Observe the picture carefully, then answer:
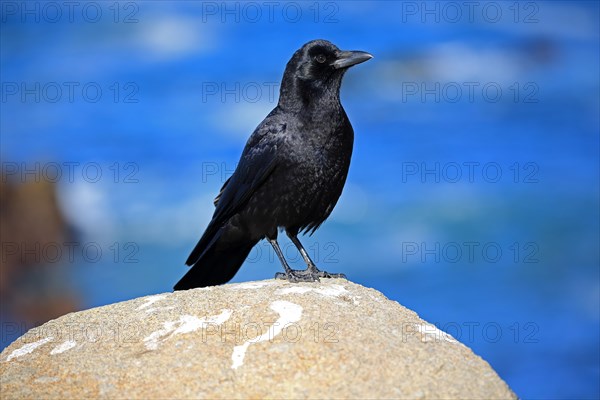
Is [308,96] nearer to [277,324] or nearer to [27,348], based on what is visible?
[277,324]

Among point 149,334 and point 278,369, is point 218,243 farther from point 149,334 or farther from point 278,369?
point 278,369

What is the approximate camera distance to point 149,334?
5.42 meters

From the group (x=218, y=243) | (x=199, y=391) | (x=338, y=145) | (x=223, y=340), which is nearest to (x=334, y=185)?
(x=338, y=145)

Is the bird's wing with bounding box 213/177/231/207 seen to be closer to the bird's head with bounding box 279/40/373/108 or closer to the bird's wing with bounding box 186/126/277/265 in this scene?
the bird's wing with bounding box 186/126/277/265

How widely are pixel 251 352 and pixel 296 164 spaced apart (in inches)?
82.5

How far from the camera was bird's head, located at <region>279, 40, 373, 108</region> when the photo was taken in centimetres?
693

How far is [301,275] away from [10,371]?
2.41 m

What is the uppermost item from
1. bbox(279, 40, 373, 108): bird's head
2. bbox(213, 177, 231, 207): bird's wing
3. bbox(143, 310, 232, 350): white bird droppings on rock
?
bbox(279, 40, 373, 108): bird's head

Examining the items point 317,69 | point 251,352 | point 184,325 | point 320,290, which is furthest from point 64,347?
point 317,69

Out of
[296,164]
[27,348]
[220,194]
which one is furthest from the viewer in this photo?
[220,194]

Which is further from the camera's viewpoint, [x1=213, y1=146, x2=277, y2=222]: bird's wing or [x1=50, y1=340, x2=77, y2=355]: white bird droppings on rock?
[x1=213, y1=146, x2=277, y2=222]: bird's wing

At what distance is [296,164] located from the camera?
6605 mm

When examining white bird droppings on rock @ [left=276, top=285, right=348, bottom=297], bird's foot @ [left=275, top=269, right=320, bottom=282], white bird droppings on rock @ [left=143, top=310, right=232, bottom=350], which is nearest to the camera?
white bird droppings on rock @ [left=143, top=310, right=232, bottom=350]

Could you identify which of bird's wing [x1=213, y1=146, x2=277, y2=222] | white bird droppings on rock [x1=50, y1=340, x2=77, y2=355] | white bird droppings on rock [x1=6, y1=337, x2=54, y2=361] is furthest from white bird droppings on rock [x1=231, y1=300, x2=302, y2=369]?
white bird droppings on rock [x1=6, y1=337, x2=54, y2=361]
